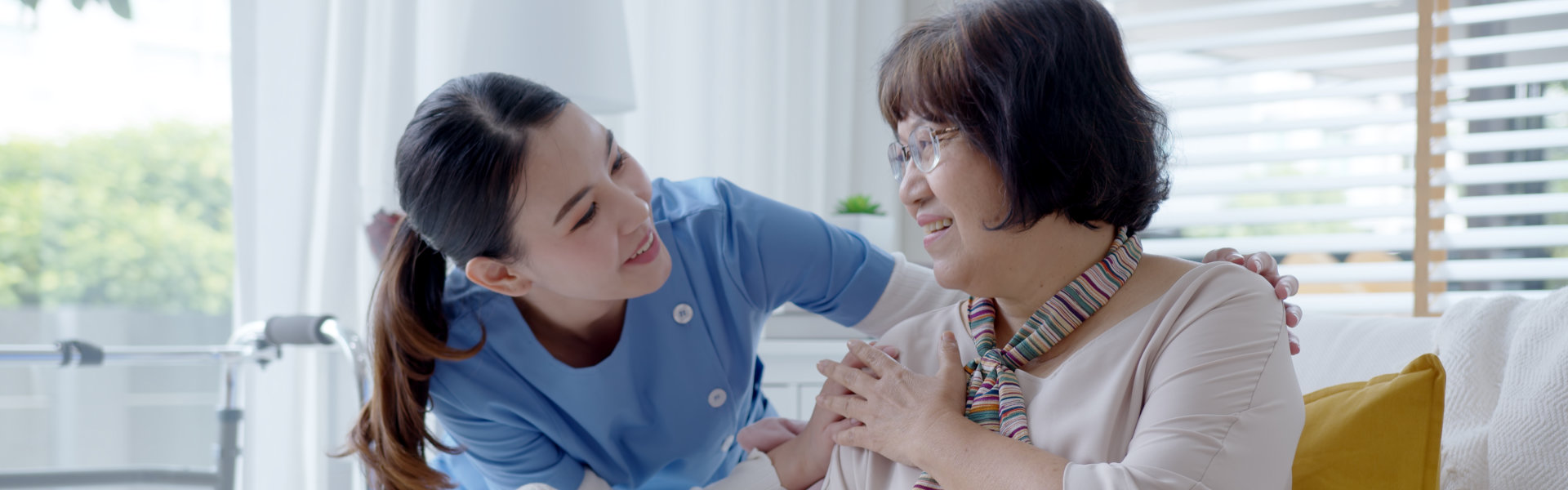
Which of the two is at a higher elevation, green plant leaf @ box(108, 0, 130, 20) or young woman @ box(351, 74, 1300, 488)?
green plant leaf @ box(108, 0, 130, 20)

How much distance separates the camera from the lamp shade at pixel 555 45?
1.97 meters

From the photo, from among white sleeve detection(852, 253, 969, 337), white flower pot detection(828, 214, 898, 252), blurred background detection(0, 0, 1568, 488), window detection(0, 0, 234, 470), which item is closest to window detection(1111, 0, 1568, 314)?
blurred background detection(0, 0, 1568, 488)

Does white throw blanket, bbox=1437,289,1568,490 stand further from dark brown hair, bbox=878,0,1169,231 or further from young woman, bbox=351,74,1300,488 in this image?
young woman, bbox=351,74,1300,488

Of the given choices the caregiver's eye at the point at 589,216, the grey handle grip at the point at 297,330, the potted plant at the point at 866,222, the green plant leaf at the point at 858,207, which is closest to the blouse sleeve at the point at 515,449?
the grey handle grip at the point at 297,330

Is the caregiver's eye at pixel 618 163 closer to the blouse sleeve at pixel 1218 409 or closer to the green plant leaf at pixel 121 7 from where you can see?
the blouse sleeve at pixel 1218 409

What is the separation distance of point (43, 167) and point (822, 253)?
1.50 meters

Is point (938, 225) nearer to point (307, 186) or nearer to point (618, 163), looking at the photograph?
point (618, 163)

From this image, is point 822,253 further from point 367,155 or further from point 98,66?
point 98,66

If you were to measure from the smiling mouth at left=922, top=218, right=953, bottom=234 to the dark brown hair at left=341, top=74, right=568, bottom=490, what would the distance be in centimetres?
50

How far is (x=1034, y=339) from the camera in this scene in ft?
3.43

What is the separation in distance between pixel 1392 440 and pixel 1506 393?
231 mm

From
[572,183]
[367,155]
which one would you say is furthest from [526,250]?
[367,155]

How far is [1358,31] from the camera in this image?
2430 millimetres

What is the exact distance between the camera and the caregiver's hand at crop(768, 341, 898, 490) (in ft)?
3.87
